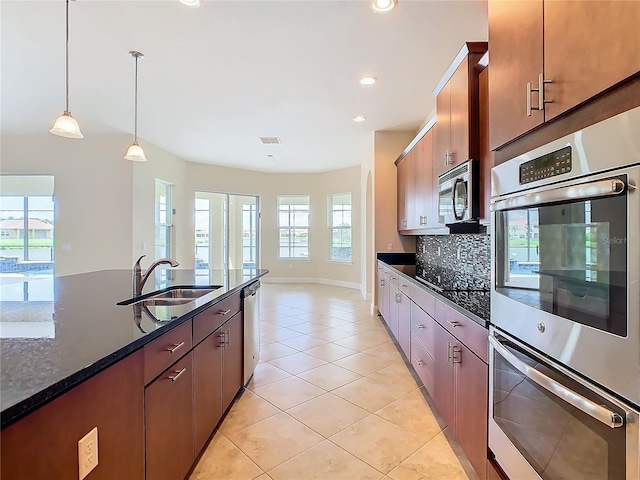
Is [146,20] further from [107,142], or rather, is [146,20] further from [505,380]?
[107,142]

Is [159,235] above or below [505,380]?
above

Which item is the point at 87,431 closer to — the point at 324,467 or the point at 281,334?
the point at 324,467

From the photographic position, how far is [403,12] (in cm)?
248

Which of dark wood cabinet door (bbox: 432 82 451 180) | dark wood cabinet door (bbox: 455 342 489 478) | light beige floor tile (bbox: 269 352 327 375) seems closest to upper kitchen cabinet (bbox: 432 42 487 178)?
dark wood cabinet door (bbox: 432 82 451 180)

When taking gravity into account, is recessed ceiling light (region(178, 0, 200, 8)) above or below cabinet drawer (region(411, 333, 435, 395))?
above

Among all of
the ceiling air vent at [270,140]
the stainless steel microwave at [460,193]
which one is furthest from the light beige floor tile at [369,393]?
the ceiling air vent at [270,140]

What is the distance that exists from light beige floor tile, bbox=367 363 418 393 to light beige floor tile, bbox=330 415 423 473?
1.94 ft

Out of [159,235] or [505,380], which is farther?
[159,235]

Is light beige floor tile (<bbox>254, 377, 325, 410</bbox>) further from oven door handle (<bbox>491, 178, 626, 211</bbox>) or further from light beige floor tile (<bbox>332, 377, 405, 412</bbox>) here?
oven door handle (<bbox>491, 178, 626, 211</bbox>)

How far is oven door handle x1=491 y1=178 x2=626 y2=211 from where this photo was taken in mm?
858

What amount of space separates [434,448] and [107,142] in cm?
628

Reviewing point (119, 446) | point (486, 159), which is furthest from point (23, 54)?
point (486, 159)

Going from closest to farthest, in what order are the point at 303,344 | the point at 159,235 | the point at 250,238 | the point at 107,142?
the point at 303,344, the point at 107,142, the point at 159,235, the point at 250,238

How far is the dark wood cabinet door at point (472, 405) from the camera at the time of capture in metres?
1.58
